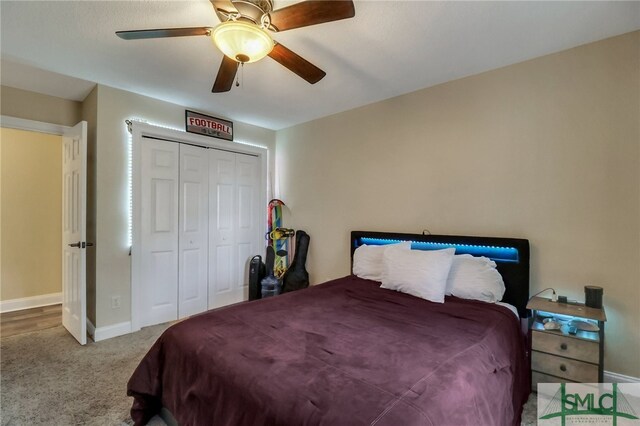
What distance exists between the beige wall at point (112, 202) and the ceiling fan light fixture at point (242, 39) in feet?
7.08

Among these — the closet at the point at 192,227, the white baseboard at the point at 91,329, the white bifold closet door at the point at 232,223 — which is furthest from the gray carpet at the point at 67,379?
the white bifold closet door at the point at 232,223

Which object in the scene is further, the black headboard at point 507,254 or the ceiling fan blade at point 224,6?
the black headboard at point 507,254

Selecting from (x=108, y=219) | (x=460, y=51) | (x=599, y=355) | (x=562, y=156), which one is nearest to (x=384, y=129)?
(x=460, y=51)

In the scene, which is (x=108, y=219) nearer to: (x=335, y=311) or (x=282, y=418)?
(x=335, y=311)

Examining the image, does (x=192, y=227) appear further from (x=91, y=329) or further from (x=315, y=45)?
(x=315, y=45)

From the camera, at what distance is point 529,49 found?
2.30 metres

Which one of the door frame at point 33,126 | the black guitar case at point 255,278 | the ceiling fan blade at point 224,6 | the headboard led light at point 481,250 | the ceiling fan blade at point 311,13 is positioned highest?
the ceiling fan blade at point 224,6

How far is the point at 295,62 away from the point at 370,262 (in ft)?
6.38

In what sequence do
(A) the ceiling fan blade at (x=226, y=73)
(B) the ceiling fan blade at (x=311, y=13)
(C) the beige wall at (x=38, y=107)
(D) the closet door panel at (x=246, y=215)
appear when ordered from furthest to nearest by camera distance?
(D) the closet door panel at (x=246, y=215) < (C) the beige wall at (x=38, y=107) < (A) the ceiling fan blade at (x=226, y=73) < (B) the ceiling fan blade at (x=311, y=13)

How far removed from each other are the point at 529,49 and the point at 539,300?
191cm

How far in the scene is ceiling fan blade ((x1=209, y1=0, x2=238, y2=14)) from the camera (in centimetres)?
153

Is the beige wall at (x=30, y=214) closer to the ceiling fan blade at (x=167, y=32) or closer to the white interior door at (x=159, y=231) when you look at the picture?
the white interior door at (x=159, y=231)

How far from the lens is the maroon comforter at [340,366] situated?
43.3 inches

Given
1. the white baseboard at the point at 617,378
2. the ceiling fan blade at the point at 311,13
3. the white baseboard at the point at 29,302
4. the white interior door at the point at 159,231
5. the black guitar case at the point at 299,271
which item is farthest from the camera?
the black guitar case at the point at 299,271
